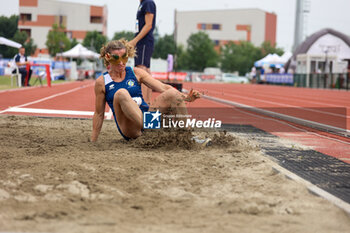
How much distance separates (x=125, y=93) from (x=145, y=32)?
109 inches

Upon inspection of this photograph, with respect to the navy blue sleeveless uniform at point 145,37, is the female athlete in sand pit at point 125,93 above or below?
below

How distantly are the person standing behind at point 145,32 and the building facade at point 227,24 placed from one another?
3554 inches

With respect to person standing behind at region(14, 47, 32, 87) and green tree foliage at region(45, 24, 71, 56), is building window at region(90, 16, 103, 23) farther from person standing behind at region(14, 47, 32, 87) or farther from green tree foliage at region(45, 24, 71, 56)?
person standing behind at region(14, 47, 32, 87)

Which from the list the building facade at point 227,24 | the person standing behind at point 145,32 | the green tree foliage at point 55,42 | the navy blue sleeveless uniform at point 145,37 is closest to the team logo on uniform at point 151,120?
the person standing behind at point 145,32

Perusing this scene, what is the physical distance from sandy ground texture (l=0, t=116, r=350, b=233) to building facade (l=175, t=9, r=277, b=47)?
9364 cm

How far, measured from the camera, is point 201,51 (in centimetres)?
7531

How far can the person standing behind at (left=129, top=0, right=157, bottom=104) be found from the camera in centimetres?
710

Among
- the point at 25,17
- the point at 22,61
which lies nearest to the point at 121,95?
the point at 22,61

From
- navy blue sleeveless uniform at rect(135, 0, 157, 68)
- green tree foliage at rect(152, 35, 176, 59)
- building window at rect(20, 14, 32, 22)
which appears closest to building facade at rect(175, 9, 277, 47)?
green tree foliage at rect(152, 35, 176, 59)

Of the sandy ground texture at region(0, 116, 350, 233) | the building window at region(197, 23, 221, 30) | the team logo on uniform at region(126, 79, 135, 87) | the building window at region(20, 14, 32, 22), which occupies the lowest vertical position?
the sandy ground texture at region(0, 116, 350, 233)

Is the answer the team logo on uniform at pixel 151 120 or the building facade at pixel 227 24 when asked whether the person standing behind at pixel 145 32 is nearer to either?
the team logo on uniform at pixel 151 120

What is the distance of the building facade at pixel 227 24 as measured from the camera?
3839 inches

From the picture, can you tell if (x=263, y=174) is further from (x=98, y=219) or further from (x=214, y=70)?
(x=214, y=70)

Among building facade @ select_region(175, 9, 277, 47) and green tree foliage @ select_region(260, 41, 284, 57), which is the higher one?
building facade @ select_region(175, 9, 277, 47)
